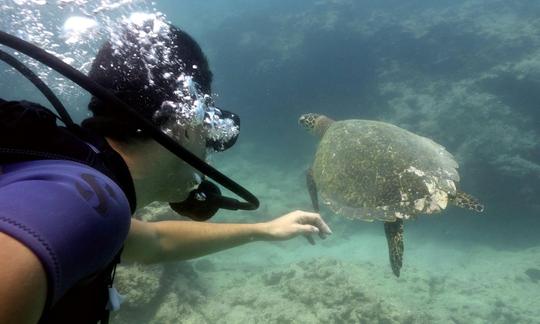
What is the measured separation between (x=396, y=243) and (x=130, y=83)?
4.08 m

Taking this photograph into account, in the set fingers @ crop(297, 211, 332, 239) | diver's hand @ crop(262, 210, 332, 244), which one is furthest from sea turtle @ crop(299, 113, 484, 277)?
diver's hand @ crop(262, 210, 332, 244)

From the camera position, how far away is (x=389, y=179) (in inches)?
181

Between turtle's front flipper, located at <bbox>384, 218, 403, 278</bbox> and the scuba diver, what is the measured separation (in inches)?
126

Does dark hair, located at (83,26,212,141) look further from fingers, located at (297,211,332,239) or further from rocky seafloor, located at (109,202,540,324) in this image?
rocky seafloor, located at (109,202,540,324)

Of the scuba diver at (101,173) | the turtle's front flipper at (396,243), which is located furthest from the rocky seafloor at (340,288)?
the scuba diver at (101,173)

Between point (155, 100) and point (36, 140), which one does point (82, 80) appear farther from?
point (155, 100)

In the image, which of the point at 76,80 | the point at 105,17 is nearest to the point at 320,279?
the point at 105,17

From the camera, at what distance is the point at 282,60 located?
2327cm

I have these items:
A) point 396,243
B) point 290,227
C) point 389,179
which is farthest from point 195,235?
point 396,243

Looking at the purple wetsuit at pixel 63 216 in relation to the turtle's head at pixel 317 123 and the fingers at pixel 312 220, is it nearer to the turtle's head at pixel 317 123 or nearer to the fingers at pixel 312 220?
the fingers at pixel 312 220

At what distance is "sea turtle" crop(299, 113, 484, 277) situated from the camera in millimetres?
4445

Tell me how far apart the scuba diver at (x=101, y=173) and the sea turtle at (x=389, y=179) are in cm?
287

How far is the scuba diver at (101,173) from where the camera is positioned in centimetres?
67

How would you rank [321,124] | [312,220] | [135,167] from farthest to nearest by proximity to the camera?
[321,124] → [312,220] → [135,167]
